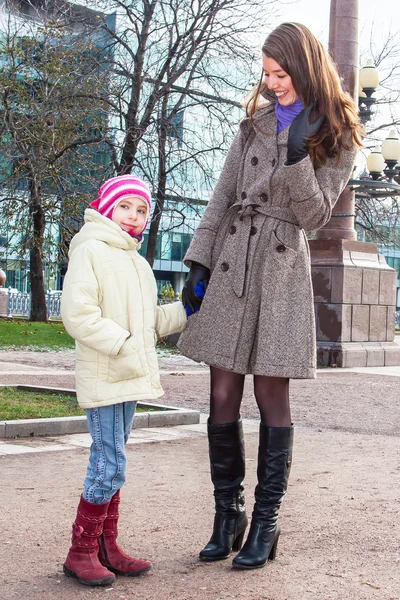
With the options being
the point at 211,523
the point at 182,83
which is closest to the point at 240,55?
the point at 182,83

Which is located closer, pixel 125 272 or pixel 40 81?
pixel 125 272

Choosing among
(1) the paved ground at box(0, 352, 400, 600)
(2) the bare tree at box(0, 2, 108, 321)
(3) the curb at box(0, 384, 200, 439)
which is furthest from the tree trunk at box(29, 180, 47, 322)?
(1) the paved ground at box(0, 352, 400, 600)

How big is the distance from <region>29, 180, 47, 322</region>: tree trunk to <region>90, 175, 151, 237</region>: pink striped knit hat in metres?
17.2

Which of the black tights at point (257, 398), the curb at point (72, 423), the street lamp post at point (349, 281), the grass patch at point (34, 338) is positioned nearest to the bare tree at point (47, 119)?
the grass patch at point (34, 338)

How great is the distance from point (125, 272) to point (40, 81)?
59.6 feet

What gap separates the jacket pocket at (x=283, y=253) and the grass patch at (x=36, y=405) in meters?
3.82

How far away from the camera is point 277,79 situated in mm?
3445

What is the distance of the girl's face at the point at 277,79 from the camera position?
3.43 meters

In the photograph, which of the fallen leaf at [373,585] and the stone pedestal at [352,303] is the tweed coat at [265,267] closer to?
the fallen leaf at [373,585]

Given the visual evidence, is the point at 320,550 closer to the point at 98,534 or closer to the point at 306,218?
the point at 98,534

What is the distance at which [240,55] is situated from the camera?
2014 centimetres

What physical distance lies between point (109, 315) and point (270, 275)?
0.64 m

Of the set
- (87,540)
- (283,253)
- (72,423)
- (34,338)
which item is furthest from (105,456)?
(34,338)

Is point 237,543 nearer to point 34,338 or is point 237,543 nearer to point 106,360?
point 106,360
